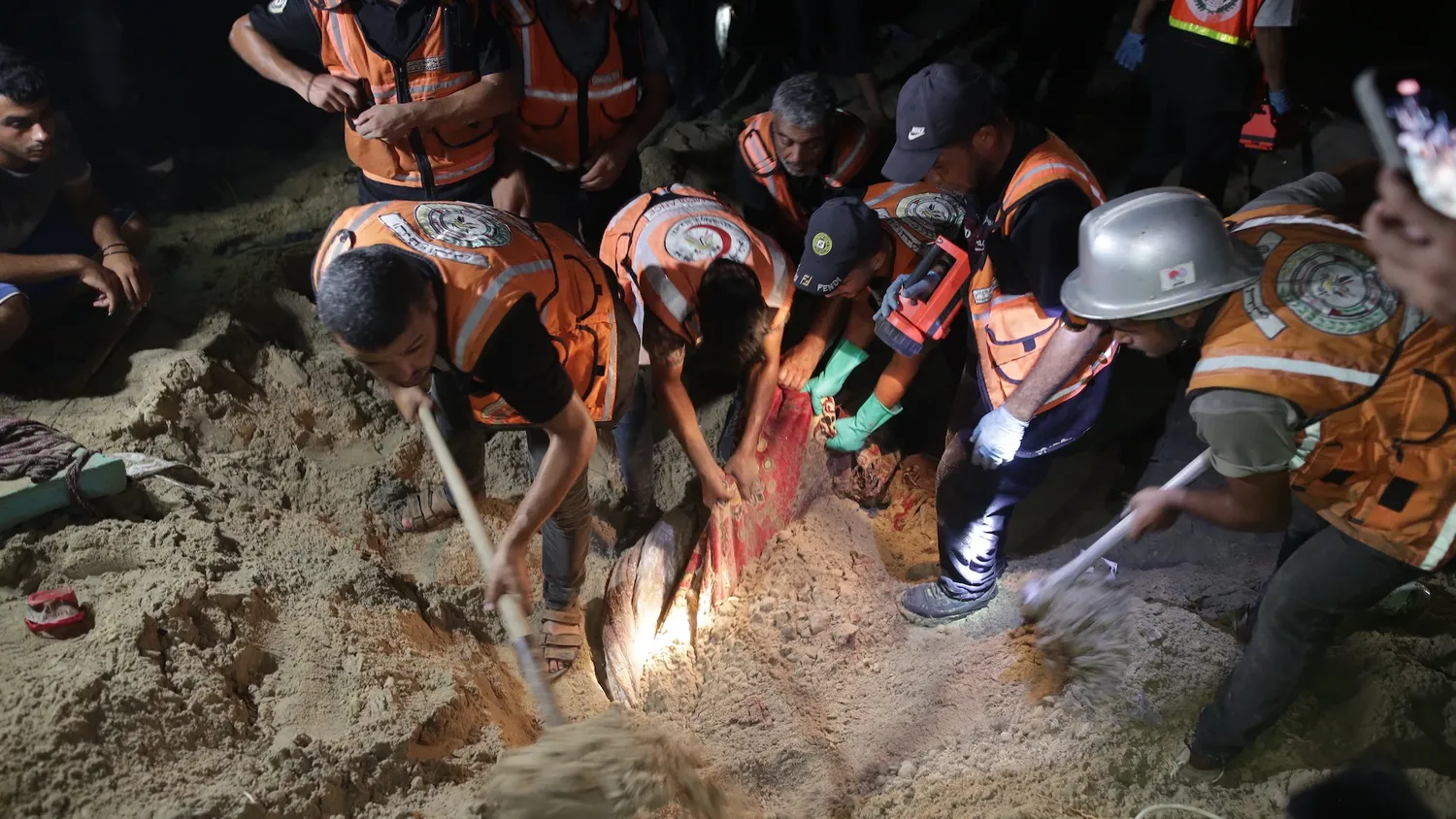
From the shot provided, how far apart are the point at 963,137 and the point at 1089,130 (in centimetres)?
252

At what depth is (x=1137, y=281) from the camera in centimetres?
166

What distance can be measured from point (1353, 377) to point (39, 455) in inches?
115

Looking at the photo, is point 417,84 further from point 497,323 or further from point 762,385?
point 762,385

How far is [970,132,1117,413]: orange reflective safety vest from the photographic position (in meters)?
2.08

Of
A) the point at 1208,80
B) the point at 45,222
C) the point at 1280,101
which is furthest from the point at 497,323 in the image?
the point at 1280,101

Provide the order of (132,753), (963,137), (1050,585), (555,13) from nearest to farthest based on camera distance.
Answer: (132,753) < (963,137) < (1050,585) < (555,13)

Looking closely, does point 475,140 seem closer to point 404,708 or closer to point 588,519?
point 588,519

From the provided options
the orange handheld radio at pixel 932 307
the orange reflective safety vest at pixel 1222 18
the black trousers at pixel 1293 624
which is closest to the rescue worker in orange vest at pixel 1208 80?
the orange reflective safety vest at pixel 1222 18

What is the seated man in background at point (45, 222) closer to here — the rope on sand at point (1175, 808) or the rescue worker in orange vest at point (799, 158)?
the rescue worker in orange vest at point (799, 158)

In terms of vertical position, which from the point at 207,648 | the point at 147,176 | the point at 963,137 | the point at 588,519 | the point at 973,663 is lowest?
the point at 973,663

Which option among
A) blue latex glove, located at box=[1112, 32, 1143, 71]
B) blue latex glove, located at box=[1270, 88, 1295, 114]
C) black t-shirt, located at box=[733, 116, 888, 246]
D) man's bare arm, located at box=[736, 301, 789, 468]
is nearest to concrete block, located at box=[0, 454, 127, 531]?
man's bare arm, located at box=[736, 301, 789, 468]

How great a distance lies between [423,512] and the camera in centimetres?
289

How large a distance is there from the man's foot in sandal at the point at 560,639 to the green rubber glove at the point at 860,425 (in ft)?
3.67

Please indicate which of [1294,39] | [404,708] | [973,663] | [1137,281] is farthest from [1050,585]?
[1294,39]
